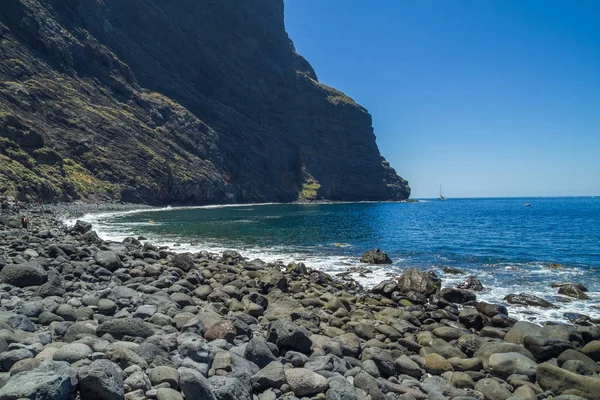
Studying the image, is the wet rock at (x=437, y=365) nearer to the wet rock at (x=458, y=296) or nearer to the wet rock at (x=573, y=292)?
the wet rock at (x=458, y=296)

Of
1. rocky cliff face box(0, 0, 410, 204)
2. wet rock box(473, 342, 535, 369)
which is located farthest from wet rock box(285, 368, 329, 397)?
rocky cliff face box(0, 0, 410, 204)

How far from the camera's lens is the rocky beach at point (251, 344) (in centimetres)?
654

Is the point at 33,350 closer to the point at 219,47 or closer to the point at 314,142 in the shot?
the point at 314,142

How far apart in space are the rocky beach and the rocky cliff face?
68380mm

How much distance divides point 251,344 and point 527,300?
14.9m

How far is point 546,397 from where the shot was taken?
909 cm

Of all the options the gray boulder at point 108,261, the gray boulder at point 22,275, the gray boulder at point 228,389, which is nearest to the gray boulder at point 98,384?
the gray boulder at point 228,389

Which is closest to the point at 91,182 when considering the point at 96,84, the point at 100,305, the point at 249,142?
the point at 96,84

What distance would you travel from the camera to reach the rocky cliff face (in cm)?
8950

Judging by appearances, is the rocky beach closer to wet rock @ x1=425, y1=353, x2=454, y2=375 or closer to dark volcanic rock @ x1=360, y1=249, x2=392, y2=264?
wet rock @ x1=425, y1=353, x2=454, y2=375

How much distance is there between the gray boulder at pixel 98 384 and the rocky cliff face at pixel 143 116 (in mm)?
75967

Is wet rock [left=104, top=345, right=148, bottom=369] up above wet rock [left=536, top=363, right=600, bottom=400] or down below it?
above

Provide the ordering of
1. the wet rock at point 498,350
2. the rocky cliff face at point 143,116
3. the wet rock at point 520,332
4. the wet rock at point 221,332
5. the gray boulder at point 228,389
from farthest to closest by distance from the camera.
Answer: the rocky cliff face at point 143,116 → the wet rock at point 520,332 → the wet rock at point 498,350 → the wet rock at point 221,332 → the gray boulder at point 228,389

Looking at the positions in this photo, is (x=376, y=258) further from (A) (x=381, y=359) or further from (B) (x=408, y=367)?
(A) (x=381, y=359)
